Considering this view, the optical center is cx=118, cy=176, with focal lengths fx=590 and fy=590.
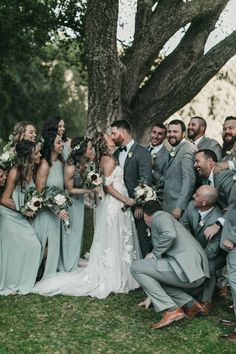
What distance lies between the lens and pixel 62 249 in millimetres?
9250

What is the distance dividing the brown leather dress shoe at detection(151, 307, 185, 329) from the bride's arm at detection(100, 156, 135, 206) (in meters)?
2.15

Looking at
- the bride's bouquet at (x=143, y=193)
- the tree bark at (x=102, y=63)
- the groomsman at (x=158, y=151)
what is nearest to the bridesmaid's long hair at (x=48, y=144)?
the bride's bouquet at (x=143, y=193)

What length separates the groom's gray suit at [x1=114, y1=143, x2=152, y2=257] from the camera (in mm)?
8938

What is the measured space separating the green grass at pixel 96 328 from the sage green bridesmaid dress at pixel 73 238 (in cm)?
92

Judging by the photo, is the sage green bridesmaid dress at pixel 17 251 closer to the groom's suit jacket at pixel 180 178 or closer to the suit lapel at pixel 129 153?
the suit lapel at pixel 129 153

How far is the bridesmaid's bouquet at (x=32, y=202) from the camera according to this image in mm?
8500

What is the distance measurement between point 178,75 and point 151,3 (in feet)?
6.66

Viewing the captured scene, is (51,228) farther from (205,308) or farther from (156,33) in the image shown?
(156,33)

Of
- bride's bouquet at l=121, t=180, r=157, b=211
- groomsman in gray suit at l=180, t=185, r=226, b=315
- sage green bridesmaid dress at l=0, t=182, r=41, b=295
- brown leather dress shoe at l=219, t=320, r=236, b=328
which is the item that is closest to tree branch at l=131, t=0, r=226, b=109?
bride's bouquet at l=121, t=180, r=157, b=211

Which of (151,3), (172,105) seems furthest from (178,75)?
(151,3)

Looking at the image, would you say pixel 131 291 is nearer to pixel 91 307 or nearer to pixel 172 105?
pixel 91 307

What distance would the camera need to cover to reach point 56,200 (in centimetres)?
864

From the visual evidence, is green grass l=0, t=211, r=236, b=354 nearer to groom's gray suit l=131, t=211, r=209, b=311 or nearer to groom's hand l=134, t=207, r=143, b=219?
groom's gray suit l=131, t=211, r=209, b=311

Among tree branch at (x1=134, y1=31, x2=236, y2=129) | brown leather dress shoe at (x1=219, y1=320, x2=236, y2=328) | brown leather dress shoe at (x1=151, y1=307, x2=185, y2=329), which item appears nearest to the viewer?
brown leather dress shoe at (x1=151, y1=307, x2=185, y2=329)
